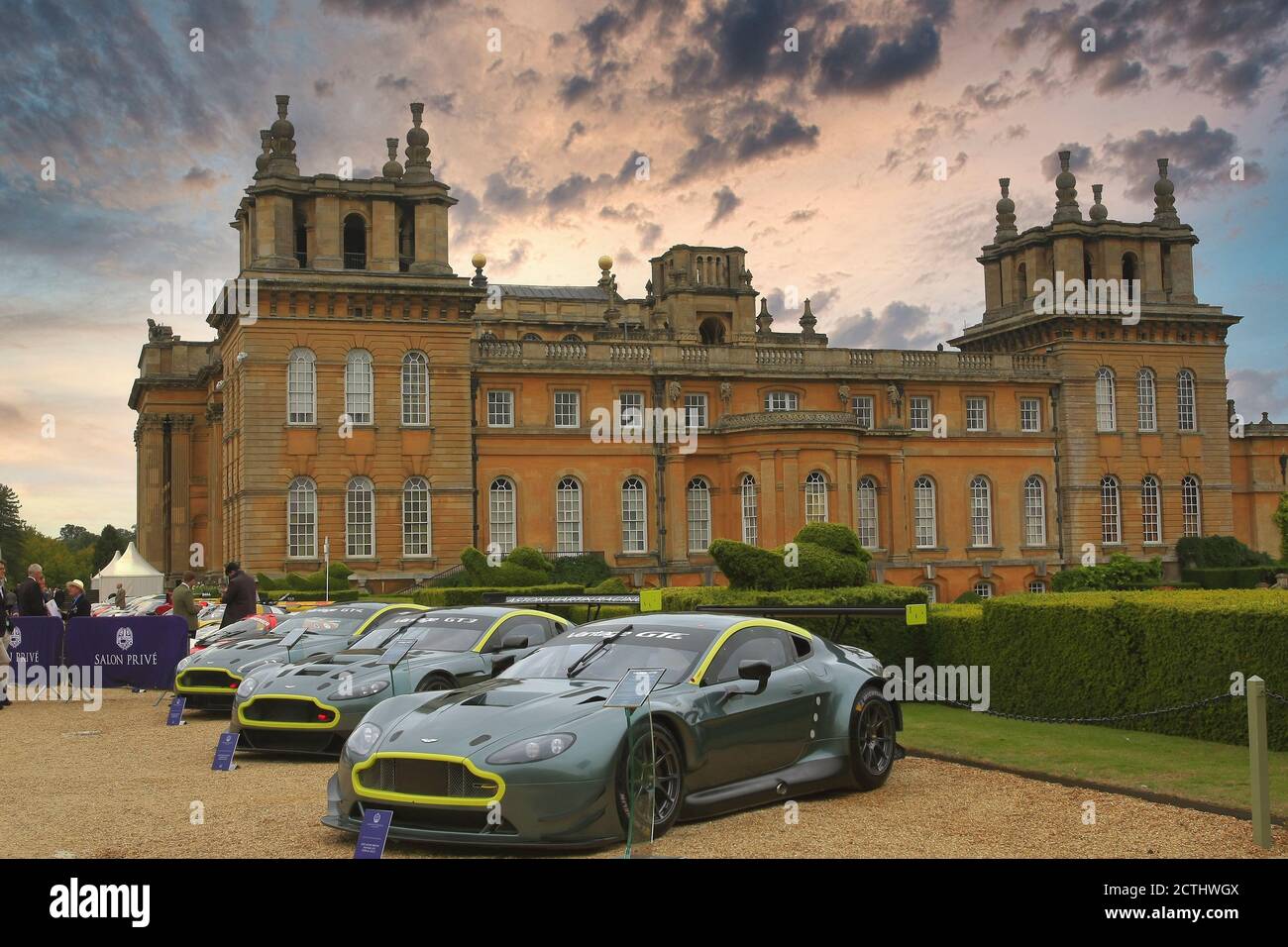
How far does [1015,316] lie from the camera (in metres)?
55.4

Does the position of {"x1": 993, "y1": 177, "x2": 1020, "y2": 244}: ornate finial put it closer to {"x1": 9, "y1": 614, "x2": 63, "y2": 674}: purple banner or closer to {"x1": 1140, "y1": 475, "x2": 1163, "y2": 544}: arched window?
{"x1": 1140, "y1": 475, "x2": 1163, "y2": 544}: arched window

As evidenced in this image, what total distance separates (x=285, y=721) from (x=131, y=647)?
10.0 metres

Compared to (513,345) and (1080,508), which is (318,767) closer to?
(513,345)

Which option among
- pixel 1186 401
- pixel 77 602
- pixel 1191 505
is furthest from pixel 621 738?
pixel 1186 401

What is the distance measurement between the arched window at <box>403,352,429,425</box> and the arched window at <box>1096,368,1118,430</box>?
27.0 m

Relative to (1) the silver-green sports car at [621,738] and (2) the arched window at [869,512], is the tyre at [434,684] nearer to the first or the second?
(1) the silver-green sports car at [621,738]

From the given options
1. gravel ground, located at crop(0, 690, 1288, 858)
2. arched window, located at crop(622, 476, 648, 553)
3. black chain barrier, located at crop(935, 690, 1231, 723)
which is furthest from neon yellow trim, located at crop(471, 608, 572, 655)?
arched window, located at crop(622, 476, 648, 553)

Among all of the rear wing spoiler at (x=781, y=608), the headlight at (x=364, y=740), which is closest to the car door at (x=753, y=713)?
the headlight at (x=364, y=740)

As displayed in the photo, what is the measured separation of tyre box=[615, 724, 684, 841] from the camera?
927 cm

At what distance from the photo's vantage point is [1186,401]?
181 feet

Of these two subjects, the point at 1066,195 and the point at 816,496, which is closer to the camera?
the point at 816,496

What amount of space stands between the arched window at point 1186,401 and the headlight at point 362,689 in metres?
47.4

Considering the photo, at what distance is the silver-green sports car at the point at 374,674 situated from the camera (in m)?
13.7

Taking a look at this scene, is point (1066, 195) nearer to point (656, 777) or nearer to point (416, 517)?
point (416, 517)
